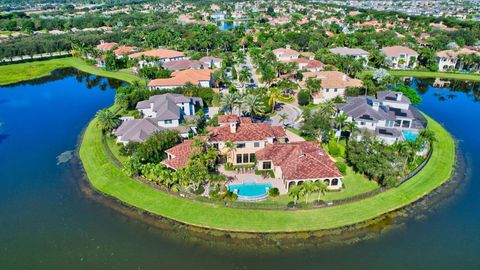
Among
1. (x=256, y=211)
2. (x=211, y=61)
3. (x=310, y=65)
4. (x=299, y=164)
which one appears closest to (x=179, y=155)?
(x=256, y=211)

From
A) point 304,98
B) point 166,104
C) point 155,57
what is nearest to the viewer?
point 166,104

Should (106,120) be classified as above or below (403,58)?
below

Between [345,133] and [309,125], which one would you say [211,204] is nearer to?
[309,125]

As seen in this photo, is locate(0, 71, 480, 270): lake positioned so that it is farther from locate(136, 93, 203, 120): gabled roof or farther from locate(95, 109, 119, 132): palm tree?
locate(136, 93, 203, 120): gabled roof

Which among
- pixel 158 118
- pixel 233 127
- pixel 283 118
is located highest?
pixel 233 127

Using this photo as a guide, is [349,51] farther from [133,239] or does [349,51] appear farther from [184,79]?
[133,239]

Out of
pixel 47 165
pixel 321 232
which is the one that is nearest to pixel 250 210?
pixel 321 232

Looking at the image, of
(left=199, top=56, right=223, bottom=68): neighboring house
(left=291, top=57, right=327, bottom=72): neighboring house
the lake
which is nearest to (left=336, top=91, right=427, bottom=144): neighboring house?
the lake
